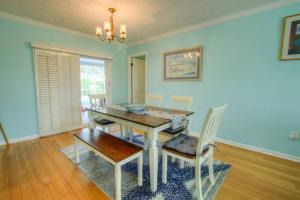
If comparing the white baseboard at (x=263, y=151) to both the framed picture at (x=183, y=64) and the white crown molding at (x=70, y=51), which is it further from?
the white crown molding at (x=70, y=51)

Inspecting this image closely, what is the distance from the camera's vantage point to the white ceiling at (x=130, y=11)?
2.13 meters

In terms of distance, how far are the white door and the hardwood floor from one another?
2694 millimetres

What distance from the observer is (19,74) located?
2.68 m

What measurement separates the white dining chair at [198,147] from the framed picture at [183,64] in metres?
1.71

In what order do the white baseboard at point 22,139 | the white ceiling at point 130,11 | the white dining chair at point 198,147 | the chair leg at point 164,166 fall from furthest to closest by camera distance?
the white baseboard at point 22,139 < the white ceiling at point 130,11 < the chair leg at point 164,166 < the white dining chair at point 198,147

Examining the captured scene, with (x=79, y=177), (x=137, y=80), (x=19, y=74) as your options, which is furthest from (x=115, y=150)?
(x=137, y=80)

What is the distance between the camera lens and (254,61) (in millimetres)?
2363

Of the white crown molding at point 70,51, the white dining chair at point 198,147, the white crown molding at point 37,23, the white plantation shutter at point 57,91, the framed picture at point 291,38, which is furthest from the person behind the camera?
the white plantation shutter at point 57,91

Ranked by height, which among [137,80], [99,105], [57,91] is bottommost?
[99,105]

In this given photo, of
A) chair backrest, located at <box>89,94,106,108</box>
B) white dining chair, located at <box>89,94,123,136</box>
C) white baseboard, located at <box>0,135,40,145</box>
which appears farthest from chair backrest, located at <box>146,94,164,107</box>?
white baseboard, located at <box>0,135,40,145</box>

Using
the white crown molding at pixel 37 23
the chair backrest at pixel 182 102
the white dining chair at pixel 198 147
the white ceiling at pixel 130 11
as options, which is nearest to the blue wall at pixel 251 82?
the white ceiling at pixel 130 11

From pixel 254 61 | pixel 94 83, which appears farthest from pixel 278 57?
pixel 94 83

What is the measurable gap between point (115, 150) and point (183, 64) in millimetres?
2421

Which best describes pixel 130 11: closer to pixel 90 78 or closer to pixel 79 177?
pixel 79 177
